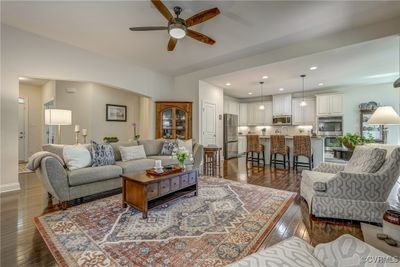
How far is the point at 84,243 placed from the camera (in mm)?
1796

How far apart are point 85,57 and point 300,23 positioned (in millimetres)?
4587

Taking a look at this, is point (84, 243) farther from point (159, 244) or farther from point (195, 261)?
point (195, 261)

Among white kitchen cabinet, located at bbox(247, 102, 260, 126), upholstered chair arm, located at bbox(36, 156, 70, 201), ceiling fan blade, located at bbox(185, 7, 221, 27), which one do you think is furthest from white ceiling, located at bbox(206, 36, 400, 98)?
upholstered chair arm, located at bbox(36, 156, 70, 201)

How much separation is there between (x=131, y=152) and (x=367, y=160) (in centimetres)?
388

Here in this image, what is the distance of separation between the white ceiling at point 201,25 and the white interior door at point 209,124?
2136 millimetres

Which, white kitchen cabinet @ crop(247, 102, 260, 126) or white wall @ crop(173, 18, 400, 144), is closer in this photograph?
white wall @ crop(173, 18, 400, 144)

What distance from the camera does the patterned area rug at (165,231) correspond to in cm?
161

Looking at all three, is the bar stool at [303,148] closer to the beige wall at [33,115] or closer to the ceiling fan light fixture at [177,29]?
the ceiling fan light fixture at [177,29]

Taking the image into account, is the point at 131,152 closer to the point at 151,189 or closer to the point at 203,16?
the point at 151,189

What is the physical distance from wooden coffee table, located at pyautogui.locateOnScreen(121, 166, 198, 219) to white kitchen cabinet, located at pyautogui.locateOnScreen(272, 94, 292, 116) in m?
6.24

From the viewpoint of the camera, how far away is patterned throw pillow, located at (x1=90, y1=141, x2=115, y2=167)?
3.19 meters

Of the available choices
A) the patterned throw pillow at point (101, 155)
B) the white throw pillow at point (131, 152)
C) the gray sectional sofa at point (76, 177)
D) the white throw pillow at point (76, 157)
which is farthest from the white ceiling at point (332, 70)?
the white throw pillow at point (76, 157)

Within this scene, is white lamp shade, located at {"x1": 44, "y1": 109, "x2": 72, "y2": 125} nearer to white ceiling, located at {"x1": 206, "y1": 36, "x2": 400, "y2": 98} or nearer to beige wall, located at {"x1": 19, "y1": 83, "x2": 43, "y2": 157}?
white ceiling, located at {"x1": 206, "y1": 36, "x2": 400, "y2": 98}

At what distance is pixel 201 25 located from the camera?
327 centimetres
